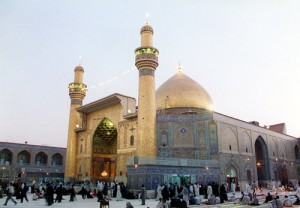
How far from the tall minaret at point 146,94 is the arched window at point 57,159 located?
23.6 metres

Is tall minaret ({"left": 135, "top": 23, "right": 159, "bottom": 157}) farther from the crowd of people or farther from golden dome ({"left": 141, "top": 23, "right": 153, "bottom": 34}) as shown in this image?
the crowd of people

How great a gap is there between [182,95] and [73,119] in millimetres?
Result: 10726

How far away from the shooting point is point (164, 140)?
65.0ft

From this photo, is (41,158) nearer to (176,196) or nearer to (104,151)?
(104,151)

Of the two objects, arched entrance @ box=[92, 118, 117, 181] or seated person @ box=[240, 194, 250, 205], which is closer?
seated person @ box=[240, 194, 250, 205]

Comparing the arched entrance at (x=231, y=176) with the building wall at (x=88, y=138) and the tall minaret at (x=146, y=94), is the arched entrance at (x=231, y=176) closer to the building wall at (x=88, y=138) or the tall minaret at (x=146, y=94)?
the tall minaret at (x=146, y=94)

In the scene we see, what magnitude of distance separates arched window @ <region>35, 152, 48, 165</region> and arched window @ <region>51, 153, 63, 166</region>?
96cm

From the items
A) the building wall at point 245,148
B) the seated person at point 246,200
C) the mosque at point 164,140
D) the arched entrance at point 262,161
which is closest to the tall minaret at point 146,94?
the mosque at point 164,140

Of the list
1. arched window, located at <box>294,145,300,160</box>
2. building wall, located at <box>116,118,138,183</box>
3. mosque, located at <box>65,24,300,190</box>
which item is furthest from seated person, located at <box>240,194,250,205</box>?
arched window, located at <box>294,145,300,160</box>

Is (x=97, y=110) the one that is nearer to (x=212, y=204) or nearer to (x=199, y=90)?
(x=199, y=90)

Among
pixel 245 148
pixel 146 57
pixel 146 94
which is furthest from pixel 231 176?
pixel 146 57

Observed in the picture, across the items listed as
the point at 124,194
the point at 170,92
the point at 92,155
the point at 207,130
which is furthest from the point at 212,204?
the point at 92,155

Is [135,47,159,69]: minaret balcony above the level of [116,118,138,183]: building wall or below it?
above

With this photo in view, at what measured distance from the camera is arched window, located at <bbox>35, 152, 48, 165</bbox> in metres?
37.1
